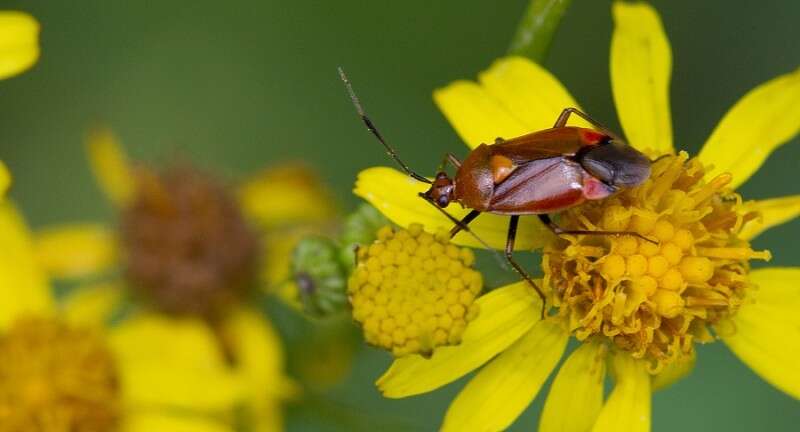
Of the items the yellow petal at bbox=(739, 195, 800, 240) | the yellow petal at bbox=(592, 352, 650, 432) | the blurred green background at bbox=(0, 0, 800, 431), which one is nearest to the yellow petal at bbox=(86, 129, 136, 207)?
the blurred green background at bbox=(0, 0, 800, 431)

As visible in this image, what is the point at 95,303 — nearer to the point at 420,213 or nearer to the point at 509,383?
the point at 420,213

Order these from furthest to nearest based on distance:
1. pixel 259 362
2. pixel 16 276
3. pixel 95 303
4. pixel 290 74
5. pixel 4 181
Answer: pixel 290 74
pixel 95 303
pixel 259 362
pixel 16 276
pixel 4 181

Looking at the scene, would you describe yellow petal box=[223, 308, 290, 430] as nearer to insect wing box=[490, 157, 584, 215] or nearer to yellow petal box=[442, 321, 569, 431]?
yellow petal box=[442, 321, 569, 431]

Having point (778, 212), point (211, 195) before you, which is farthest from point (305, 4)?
point (778, 212)

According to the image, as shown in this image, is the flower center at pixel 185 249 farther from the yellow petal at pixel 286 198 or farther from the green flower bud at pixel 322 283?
the green flower bud at pixel 322 283

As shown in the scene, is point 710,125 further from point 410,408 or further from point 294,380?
point 294,380

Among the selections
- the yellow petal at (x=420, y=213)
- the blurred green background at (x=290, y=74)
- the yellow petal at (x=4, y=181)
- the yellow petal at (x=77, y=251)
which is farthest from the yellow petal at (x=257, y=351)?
the yellow petal at (x=4, y=181)

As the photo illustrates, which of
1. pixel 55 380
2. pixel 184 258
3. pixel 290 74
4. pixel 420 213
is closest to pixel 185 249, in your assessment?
pixel 184 258
